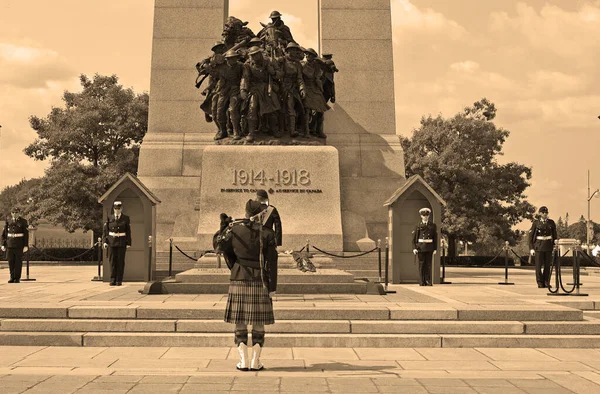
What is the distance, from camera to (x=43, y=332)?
1095 cm

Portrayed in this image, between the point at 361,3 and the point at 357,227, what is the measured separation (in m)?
7.18

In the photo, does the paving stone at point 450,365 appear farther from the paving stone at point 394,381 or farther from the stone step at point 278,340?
the stone step at point 278,340

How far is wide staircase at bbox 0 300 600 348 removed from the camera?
10727mm

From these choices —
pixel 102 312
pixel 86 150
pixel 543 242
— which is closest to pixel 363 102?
pixel 543 242

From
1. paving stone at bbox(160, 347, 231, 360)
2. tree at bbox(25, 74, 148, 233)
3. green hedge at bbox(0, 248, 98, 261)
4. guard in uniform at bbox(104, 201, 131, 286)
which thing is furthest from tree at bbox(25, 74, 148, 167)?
paving stone at bbox(160, 347, 231, 360)

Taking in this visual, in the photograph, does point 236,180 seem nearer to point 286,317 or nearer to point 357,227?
point 357,227

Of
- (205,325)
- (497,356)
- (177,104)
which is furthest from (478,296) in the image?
(177,104)

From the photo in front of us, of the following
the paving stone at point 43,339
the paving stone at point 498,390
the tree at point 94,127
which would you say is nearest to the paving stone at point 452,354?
the paving stone at point 498,390

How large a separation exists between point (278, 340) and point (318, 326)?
0.65 meters

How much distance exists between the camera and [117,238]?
18.3 meters

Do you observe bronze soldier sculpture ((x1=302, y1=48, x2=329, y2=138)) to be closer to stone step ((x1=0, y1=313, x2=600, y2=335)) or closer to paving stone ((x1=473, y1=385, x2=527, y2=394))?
stone step ((x1=0, y1=313, x2=600, y2=335))

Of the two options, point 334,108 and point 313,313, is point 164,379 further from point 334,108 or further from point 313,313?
point 334,108

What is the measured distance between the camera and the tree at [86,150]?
3722cm

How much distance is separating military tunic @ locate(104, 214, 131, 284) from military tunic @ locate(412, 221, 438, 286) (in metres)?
6.52
